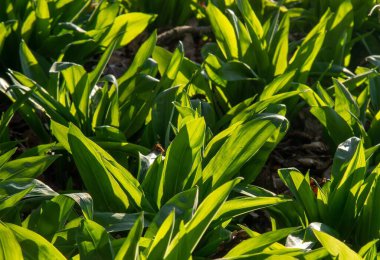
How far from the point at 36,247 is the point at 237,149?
63 centimetres

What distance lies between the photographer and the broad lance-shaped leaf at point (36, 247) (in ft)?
5.93

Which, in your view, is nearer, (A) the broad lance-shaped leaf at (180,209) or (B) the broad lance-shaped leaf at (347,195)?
(A) the broad lance-shaped leaf at (180,209)

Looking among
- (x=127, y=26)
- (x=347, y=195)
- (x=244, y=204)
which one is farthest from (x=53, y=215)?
(x=127, y=26)

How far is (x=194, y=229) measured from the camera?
68.5 inches

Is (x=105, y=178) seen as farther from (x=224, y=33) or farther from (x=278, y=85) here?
(x=224, y=33)

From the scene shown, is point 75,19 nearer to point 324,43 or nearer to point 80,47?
point 80,47

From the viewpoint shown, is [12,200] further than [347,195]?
No

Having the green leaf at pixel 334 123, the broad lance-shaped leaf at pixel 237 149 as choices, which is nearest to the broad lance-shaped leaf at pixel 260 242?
the broad lance-shaped leaf at pixel 237 149

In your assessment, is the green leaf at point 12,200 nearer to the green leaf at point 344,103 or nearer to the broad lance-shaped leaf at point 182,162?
the broad lance-shaped leaf at point 182,162

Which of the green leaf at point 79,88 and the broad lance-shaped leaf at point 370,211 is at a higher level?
the green leaf at point 79,88

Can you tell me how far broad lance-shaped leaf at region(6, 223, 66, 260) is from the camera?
181 cm

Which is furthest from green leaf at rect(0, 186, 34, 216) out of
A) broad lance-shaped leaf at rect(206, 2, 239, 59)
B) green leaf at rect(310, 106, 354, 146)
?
broad lance-shaped leaf at rect(206, 2, 239, 59)

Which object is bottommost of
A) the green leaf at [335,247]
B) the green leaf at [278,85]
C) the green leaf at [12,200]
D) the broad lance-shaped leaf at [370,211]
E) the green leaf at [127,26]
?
the broad lance-shaped leaf at [370,211]

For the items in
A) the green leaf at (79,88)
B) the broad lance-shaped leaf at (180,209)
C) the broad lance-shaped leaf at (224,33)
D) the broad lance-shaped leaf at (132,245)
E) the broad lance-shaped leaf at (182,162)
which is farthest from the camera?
the broad lance-shaped leaf at (224,33)
